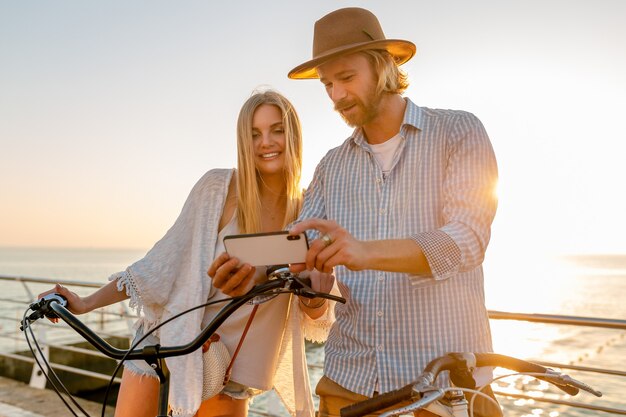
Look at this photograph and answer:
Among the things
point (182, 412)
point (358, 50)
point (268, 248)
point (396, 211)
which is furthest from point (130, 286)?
point (358, 50)

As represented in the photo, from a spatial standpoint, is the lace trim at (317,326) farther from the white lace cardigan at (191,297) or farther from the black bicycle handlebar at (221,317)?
the black bicycle handlebar at (221,317)

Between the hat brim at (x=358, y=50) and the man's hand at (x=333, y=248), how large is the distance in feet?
2.06

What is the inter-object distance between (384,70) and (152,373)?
1.23 m

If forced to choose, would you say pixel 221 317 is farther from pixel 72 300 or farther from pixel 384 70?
pixel 384 70

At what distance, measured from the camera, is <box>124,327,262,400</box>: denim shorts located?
6.59 feet

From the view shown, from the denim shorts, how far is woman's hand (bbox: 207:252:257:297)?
2.06ft

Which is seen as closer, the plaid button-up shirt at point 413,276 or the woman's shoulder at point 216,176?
the plaid button-up shirt at point 413,276

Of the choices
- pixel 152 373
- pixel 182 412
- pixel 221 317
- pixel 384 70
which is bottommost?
pixel 182 412

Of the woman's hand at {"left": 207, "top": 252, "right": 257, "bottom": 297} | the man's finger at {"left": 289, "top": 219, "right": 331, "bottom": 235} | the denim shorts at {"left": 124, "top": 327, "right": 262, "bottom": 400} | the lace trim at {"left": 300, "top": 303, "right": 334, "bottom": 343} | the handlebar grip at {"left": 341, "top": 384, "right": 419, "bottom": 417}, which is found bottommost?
the denim shorts at {"left": 124, "top": 327, "right": 262, "bottom": 400}

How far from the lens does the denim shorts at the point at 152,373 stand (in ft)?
6.59

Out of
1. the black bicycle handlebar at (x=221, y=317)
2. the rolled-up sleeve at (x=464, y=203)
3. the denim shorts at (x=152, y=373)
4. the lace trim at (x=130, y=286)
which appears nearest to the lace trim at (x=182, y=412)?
the denim shorts at (x=152, y=373)

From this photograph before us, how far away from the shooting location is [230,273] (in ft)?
5.03

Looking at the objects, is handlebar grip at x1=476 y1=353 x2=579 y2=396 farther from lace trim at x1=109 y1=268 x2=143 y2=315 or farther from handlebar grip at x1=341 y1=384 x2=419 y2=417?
lace trim at x1=109 y1=268 x2=143 y2=315

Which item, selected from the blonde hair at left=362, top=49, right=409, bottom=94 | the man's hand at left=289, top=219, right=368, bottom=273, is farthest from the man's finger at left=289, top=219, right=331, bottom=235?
the blonde hair at left=362, top=49, right=409, bottom=94
